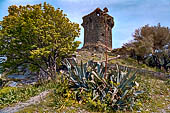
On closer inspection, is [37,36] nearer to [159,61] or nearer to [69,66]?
[69,66]

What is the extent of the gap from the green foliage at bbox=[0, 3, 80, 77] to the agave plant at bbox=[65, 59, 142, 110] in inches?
225

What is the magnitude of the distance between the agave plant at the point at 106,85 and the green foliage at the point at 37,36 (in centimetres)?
572

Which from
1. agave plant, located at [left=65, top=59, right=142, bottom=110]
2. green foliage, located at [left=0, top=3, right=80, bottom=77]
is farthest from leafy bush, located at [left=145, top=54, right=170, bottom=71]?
agave plant, located at [left=65, top=59, right=142, bottom=110]

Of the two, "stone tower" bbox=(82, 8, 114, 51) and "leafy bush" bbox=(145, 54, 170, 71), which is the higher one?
"stone tower" bbox=(82, 8, 114, 51)

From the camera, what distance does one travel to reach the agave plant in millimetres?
3906

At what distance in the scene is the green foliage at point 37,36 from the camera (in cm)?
1065

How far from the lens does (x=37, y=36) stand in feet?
36.1

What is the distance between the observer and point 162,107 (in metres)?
4.35

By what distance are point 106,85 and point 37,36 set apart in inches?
339

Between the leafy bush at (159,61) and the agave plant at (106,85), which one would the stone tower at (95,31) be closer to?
the leafy bush at (159,61)

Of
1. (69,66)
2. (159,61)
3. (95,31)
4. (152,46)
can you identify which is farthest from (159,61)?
(69,66)

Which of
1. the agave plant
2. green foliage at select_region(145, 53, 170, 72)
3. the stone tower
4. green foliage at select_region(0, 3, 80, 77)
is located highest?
the stone tower

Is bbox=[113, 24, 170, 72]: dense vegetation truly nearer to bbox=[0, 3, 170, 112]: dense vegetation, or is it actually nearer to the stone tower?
bbox=[0, 3, 170, 112]: dense vegetation

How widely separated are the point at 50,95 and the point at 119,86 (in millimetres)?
2448
